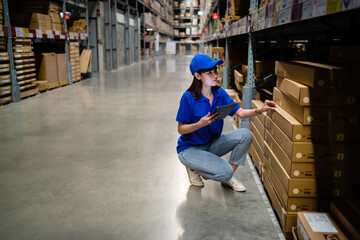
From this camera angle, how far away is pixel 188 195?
99.0 inches

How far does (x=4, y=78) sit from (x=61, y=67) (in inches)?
113

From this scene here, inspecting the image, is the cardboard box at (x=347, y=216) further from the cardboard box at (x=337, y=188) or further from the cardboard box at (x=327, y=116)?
the cardboard box at (x=327, y=116)

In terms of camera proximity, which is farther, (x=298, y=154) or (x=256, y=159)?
(x=256, y=159)

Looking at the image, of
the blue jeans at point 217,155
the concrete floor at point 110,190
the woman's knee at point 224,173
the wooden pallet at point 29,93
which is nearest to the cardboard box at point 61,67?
the wooden pallet at point 29,93

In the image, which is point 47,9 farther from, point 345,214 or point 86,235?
point 345,214

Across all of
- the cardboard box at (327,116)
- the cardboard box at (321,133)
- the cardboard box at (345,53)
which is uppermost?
the cardboard box at (345,53)

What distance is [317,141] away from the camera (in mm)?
1832

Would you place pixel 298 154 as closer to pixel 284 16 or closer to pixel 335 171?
pixel 335 171

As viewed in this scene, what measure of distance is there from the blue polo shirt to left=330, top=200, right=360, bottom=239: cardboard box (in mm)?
1079

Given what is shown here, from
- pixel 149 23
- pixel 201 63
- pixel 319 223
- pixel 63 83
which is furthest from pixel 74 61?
pixel 149 23

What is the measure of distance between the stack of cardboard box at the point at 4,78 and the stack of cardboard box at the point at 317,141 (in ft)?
19.3

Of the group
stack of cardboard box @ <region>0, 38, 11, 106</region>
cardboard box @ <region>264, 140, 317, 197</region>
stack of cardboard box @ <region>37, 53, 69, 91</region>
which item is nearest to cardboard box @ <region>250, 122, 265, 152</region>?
cardboard box @ <region>264, 140, 317, 197</region>

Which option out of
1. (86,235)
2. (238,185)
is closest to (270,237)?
(238,185)

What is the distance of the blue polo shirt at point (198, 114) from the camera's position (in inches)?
93.3
